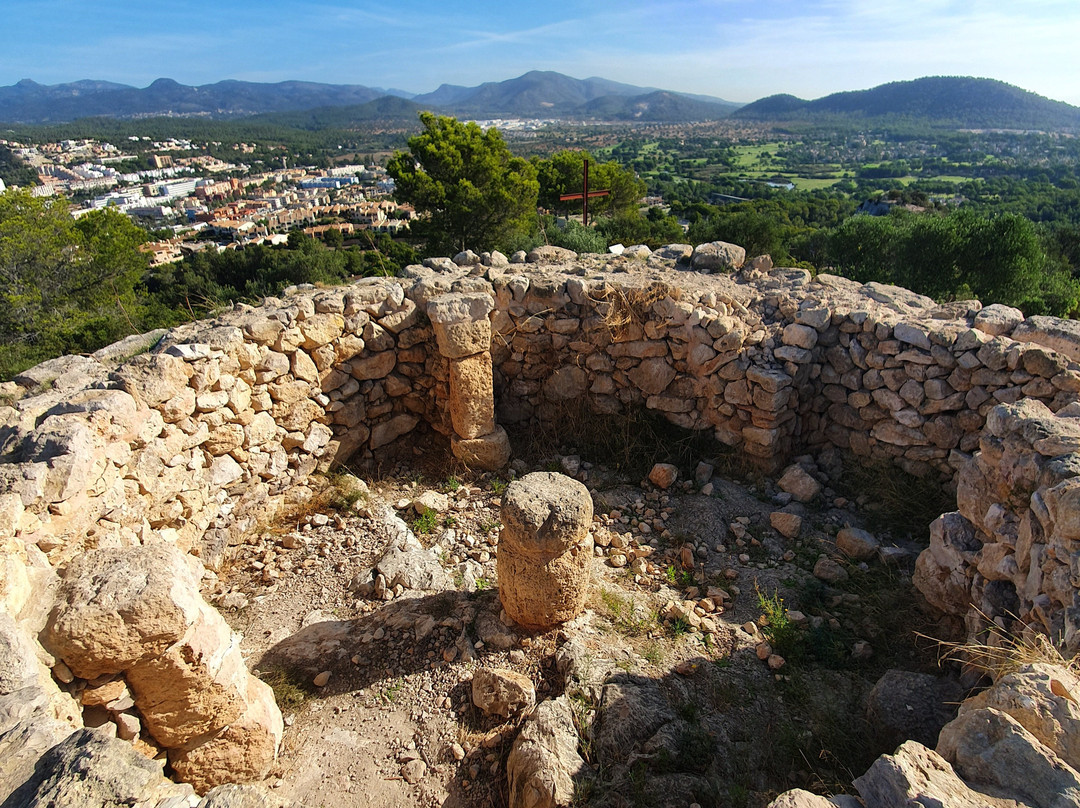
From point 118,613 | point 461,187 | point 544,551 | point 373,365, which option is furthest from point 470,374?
point 461,187

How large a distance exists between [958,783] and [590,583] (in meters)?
2.89

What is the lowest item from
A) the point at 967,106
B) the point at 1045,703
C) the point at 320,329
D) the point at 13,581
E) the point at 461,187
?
the point at 1045,703

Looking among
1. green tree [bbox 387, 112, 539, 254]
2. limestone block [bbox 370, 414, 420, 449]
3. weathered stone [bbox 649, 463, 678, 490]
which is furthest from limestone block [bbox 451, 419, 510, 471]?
green tree [bbox 387, 112, 539, 254]

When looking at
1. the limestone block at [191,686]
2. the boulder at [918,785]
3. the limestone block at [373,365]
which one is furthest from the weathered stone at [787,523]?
the limestone block at [191,686]

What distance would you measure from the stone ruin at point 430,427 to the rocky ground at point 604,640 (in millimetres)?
352

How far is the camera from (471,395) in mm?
6141

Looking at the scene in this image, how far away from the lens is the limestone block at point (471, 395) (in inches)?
239

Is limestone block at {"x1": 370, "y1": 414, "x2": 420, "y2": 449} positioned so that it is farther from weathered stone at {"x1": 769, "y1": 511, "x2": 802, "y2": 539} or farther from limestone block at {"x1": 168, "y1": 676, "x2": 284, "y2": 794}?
weathered stone at {"x1": 769, "y1": 511, "x2": 802, "y2": 539}

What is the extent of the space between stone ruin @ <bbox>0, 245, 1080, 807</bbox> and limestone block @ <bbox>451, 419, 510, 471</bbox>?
0.11 ft

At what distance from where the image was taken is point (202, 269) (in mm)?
23047

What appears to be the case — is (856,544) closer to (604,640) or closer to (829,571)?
(829,571)

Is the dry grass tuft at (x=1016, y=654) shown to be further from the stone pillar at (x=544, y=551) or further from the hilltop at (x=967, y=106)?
the hilltop at (x=967, y=106)

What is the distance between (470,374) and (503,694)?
333cm

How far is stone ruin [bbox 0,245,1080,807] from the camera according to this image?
8.77 ft
